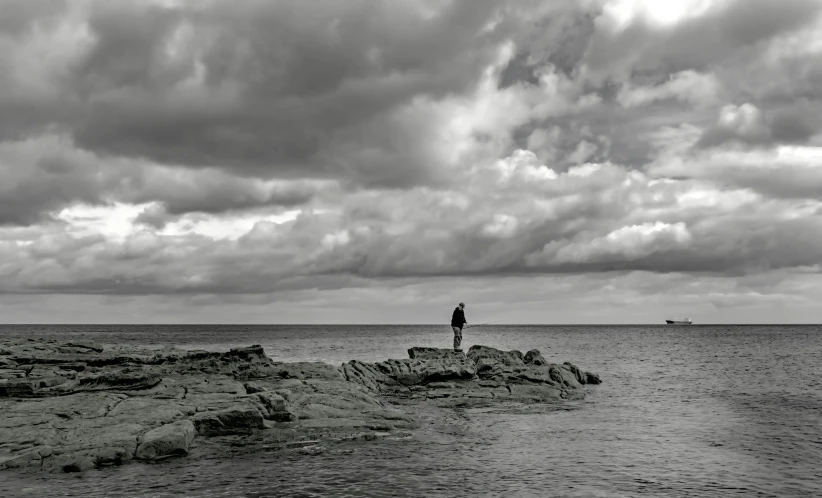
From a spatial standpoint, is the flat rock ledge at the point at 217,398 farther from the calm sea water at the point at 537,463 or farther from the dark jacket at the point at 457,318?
the dark jacket at the point at 457,318

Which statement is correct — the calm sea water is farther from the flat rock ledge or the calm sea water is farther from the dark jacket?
the dark jacket

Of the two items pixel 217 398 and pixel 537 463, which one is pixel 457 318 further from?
pixel 537 463

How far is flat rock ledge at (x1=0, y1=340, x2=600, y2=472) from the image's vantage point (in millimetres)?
21141

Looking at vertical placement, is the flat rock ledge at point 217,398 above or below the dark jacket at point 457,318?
below

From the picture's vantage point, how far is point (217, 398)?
2764 centimetres

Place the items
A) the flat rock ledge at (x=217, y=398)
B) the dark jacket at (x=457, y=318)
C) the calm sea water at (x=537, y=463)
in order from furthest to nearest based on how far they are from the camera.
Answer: the dark jacket at (x=457, y=318) < the flat rock ledge at (x=217, y=398) < the calm sea water at (x=537, y=463)

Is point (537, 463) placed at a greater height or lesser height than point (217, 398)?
lesser

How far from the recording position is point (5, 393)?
94.6 feet

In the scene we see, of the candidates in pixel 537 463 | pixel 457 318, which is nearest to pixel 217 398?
pixel 537 463

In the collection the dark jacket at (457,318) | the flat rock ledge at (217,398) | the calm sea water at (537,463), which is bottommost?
the calm sea water at (537,463)

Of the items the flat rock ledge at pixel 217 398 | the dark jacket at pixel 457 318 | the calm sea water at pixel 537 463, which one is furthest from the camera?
the dark jacket at pixel 457 318

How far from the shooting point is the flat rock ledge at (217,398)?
21141mm

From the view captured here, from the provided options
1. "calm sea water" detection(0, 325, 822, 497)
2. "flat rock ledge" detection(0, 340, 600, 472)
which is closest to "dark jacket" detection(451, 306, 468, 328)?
"flat rock ledge" detection(0, 340, 600, 472)

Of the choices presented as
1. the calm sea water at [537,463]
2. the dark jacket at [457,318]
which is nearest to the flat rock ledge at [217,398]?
the calm sea water at [537,463]
